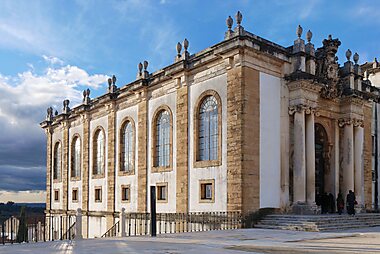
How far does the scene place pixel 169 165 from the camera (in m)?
26.6

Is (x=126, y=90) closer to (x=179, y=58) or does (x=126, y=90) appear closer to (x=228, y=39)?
(x=179, y=58)

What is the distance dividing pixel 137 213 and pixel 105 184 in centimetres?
544

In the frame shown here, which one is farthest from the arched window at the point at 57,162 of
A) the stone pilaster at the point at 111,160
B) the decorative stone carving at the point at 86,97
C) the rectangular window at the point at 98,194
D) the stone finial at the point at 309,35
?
the stone finial at the point at 309,35

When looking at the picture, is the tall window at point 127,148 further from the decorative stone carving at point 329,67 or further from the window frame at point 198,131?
the decorative stone carving at point 329,67

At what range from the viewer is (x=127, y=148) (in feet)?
104

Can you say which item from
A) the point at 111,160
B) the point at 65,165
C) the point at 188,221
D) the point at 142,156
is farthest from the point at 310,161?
the point at 65,165

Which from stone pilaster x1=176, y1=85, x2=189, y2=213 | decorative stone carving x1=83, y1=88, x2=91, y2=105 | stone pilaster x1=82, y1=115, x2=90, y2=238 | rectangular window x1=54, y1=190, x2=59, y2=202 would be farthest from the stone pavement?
rectangular window x1=54, y1=190, x2=59, y2=202

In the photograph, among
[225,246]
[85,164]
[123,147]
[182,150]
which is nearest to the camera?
[225,246]

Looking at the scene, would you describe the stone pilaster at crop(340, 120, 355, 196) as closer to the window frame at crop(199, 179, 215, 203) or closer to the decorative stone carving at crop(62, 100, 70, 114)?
the window frame at crop(199, 179, 215, 203)

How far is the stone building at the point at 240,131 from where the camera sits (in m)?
22.0

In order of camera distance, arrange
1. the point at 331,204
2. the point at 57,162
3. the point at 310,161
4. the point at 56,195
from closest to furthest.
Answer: the point at 310,161, the point at 331,204, the point at 56,195, the point at 57,162

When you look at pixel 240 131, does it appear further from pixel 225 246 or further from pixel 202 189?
pixel 225 246

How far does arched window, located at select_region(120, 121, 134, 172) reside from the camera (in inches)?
1215

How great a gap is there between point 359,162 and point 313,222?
31.0 feet
